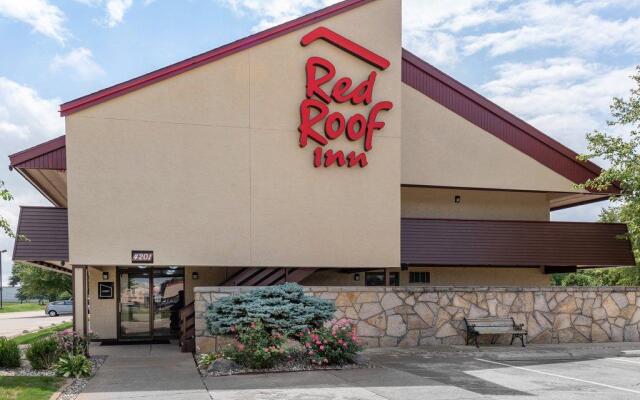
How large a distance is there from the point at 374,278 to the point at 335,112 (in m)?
7.11

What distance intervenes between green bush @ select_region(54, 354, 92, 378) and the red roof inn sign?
818 cm

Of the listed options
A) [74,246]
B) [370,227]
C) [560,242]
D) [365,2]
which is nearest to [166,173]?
[74,246]

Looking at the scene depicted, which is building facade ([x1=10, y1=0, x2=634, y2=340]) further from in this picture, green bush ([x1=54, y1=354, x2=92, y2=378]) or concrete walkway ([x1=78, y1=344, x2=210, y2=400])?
green bush ([x1=54, y1=354, x2=92, y2=378])

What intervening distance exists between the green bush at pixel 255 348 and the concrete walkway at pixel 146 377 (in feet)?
3.08

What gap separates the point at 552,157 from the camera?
75.2 ft

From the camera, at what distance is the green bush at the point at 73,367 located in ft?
42.5

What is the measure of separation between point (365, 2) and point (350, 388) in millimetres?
11998

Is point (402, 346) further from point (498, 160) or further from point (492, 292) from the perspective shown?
point (498, 160)

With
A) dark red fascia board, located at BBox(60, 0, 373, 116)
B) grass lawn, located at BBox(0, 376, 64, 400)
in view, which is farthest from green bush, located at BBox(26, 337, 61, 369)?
dark red fascia board, located at BBox(60, 0, 373, 116)

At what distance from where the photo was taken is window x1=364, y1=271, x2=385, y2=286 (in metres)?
22.6

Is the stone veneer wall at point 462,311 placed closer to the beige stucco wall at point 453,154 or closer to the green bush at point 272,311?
the green bush at point 272,311

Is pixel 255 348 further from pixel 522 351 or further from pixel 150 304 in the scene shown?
pixel 150 304

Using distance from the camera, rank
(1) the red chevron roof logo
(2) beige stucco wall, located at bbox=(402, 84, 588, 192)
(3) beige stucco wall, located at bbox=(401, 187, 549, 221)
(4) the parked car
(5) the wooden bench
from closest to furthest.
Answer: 1. (5) the wooden bench
2. (1) the red chevron roof logo
3. (2) beige stucco wall, located at bbox=(402, 84, 588, 192)
4. (3) beige stucco wall, located at bbox=(401, 187, 549, 221)
5. (4) the parked car

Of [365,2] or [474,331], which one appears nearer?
[474,331]
